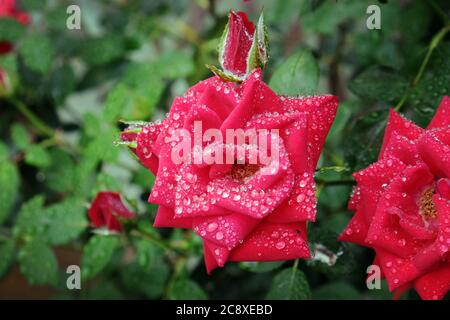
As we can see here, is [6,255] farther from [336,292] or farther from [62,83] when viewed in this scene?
[336,292]

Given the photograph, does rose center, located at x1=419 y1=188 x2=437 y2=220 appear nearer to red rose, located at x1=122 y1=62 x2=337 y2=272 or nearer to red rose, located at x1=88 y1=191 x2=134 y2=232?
red rose, located at x1=122 y1=62 x2=337 y2=272

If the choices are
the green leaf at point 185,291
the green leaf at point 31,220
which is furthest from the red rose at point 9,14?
the green leaf at point 185,291

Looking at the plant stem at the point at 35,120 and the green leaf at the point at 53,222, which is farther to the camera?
the plant stem at the point at 35,120

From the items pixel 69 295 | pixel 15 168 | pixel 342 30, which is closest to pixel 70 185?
pixel 15 168

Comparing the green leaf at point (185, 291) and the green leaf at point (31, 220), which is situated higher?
the green leaf at point (31, 220)

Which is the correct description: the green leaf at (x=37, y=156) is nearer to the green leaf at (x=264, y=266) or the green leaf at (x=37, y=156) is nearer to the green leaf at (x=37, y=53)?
the green leaf at (x=37, y=53)

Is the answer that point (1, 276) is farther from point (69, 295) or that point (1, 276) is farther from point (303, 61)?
point (303, 61)

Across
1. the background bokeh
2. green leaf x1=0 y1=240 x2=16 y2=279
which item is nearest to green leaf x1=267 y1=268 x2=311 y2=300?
the background bokeh
